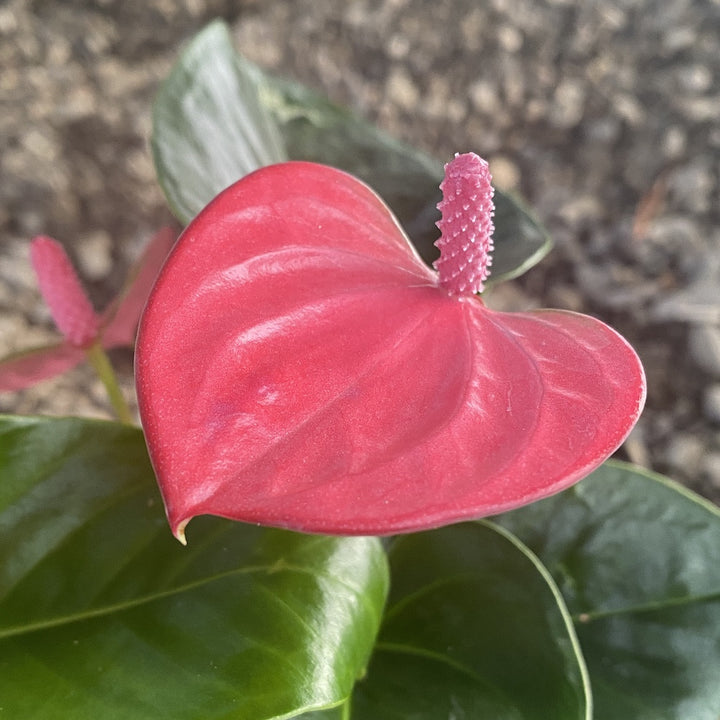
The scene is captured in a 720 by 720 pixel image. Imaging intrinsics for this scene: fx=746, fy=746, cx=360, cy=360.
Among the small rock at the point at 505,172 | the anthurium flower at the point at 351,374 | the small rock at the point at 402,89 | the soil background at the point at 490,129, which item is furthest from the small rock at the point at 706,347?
the anthurium flower at the point at 351,374

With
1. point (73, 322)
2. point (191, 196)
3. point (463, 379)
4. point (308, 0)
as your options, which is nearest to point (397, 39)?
point (308, 0)

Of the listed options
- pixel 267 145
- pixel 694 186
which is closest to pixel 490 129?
pixel 694 186

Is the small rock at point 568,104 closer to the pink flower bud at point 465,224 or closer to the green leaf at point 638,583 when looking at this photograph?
the green leaf at point 638,583

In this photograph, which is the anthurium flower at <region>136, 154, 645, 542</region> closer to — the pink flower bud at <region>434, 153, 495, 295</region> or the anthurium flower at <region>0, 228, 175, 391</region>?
the pink flower bud at <region>434, 153, 495, 295</region>

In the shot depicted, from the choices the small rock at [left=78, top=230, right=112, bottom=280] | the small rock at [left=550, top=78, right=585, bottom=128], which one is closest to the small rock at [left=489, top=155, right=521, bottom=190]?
the small rock at [left=550, top=78, right=585, bottom=128]

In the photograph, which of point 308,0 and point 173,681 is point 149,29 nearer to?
point 308,0
